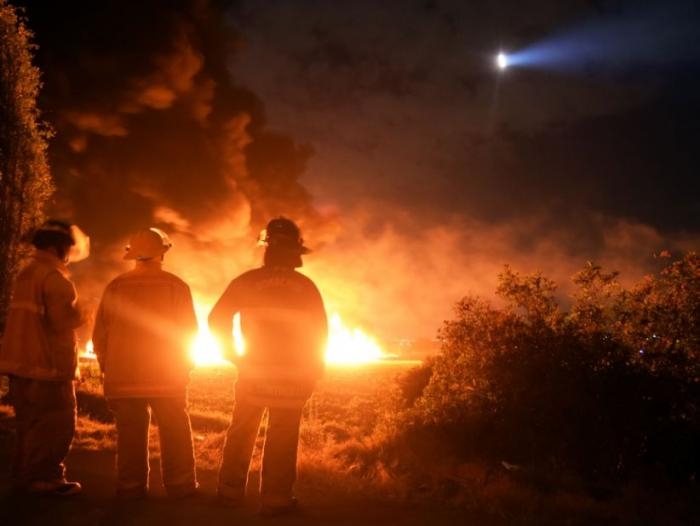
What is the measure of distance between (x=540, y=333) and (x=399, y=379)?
467 centimetres

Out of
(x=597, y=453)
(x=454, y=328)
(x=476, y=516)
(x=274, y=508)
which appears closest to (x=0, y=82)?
(x=454, y=328)

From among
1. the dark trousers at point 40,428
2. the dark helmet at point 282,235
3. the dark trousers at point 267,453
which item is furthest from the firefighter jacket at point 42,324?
the dark helmet at point 282,235

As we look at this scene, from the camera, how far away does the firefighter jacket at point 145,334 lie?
3.95 meters

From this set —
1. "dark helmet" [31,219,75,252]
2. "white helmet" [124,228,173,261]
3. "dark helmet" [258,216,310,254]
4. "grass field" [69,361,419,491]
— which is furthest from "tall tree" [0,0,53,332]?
"dark helmet" [258,216,310,254]

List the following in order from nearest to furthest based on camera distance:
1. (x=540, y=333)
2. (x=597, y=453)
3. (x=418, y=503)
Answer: (x=418, y=503) → (x=597, y=453) → (x=540, y=333)

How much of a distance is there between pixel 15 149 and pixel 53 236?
8.39m

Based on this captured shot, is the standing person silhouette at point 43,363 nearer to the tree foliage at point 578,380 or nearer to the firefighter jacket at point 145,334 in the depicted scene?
the firefighter jacket at point 145,334

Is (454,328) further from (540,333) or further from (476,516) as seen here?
(476,516)

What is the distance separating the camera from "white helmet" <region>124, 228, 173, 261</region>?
418 centimetres

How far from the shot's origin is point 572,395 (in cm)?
750

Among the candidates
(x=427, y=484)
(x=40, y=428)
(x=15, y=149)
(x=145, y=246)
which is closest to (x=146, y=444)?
(x=40, y=428)

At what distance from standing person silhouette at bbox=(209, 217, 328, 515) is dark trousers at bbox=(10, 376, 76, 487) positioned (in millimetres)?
1229

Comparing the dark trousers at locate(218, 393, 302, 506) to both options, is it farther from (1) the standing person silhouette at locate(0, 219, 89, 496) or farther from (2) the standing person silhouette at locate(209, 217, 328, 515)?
(1) the standing person silhouette at locate(0, 219, 89, 496)

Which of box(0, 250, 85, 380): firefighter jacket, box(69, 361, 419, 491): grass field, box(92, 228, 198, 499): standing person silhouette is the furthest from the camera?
box(69, 361, 419, 491): grass field
